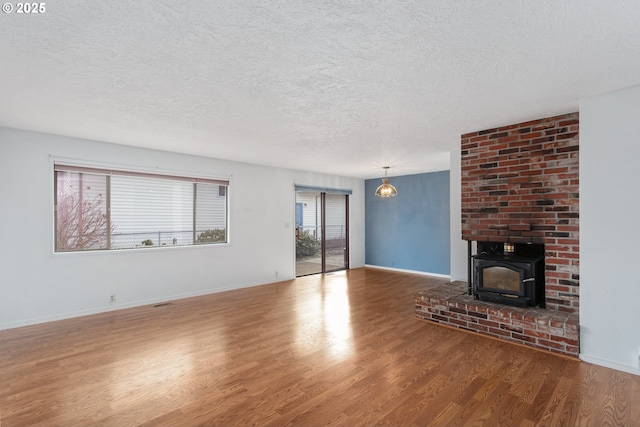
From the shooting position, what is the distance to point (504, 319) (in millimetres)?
3289

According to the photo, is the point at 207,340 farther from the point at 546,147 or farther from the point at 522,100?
the point at 546,147

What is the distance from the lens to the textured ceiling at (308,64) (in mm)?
1633

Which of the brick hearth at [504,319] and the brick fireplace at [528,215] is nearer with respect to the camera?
the brick hearth at [504,319]

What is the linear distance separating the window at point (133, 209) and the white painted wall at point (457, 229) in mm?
4045

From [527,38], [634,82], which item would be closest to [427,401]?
[527,38]

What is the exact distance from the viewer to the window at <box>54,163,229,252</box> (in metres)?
4.23

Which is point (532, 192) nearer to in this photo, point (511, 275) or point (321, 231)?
point (511, 275)

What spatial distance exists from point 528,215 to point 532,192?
26cm

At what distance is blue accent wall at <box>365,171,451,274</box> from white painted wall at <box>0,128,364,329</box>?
8.26 feet

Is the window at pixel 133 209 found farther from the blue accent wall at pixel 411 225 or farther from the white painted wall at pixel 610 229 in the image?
the white painted wall at pixel 610 229

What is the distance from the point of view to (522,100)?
9.39 feet

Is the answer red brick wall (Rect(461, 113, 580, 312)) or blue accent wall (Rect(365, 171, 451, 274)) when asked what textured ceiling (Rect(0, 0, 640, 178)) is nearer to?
red brick wall (Rect(461, 113, 580, 312))

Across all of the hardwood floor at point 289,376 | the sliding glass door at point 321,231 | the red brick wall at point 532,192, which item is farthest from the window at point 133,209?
the red brick wall at point 532,192

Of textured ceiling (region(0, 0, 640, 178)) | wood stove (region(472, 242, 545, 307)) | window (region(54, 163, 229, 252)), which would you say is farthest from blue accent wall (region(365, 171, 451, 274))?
window (region(54, 163, 229, 252))
